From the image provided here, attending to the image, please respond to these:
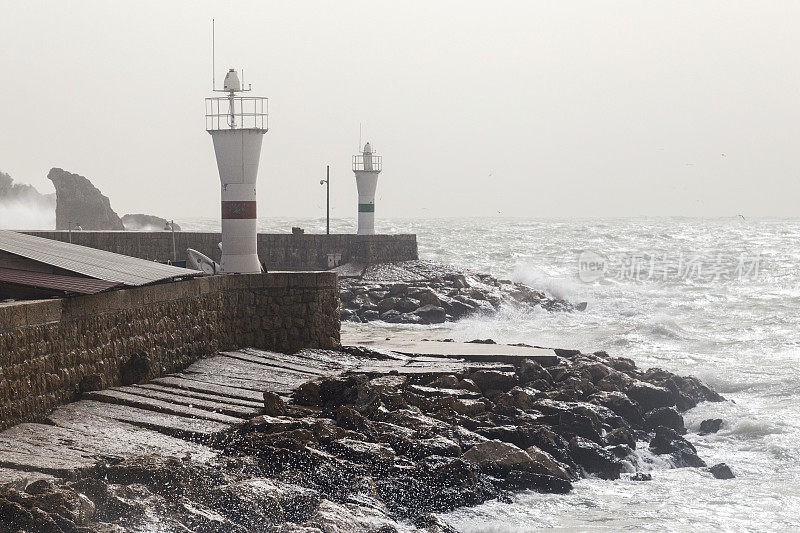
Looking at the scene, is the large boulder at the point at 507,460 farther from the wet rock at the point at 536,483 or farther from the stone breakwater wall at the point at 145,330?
the stone breakwater wall at the point at 145,330

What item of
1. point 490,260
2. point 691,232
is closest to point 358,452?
point 490,260

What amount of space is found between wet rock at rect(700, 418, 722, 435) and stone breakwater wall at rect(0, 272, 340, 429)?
18.6 feet

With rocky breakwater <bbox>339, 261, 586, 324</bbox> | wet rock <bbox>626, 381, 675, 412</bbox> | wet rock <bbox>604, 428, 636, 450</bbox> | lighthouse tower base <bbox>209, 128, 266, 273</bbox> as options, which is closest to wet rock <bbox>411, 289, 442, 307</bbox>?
rocky breakwater <bbox>339, 261, 586, 324</bbox>

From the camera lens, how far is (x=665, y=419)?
1483 centimetres

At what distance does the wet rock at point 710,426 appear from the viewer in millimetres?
15336

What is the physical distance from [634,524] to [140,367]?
18.8 feet

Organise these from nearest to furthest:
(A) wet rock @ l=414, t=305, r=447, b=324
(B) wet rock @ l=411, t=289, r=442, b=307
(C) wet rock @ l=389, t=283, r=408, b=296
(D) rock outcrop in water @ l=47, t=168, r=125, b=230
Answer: (A) wet rock @ l=414, t=305, r=447, b=324
(B) wet rock @ l=411, t=289, r=442, b=307
(C) wet rock @ l=389, t=283, r=408, b=296
(D) rock outcrop in water @ l=47, t=168, r=125, b=230

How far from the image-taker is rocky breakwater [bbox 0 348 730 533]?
26.5 ft

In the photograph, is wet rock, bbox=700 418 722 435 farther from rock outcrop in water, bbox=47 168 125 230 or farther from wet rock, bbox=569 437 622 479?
rock outcrop in water, bbox=47 168 125 230

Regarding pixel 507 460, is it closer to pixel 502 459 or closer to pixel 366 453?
pixel 502 459

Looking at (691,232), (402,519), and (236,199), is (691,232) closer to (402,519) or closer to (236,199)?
(236,199)

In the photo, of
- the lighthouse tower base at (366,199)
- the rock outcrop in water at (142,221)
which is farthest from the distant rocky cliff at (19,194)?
the lighthouse tower base at (366,199)

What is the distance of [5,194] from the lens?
7269cm

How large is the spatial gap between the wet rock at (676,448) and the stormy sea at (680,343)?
8.1 inches
